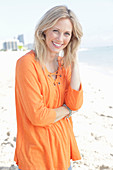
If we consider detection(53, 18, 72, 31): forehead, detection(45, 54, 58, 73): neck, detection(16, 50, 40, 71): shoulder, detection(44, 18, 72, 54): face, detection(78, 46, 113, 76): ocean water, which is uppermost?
detection(53, 18, 72, 31): forehead

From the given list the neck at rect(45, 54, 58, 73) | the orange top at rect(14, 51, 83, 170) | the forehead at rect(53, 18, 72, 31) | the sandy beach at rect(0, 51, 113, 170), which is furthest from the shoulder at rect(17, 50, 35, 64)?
the sandy beach at rect(0, 51, 113, 170)

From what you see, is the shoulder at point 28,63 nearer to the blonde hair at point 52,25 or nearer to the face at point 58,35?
the blonde hair at point 52,25

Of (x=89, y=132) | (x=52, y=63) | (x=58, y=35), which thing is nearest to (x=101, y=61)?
(x=89, y=132)

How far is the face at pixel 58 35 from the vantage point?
1.29m

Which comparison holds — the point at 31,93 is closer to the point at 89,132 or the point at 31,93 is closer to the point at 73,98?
the point at 73,98

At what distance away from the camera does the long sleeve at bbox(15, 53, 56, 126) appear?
1.22 meters

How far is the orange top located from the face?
0.51 ft

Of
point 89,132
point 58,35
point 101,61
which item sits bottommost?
point 101,61

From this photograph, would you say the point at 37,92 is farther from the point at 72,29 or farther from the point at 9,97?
the point at 9,97

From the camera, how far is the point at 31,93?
4.01ft

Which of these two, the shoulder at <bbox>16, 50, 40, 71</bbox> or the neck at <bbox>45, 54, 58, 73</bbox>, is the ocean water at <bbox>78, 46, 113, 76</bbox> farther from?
the shoulder at <bbox>16, 50, 40, 71</bbox>

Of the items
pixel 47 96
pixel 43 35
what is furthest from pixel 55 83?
pixel 43 35

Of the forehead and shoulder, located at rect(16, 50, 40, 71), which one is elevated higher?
the forehead

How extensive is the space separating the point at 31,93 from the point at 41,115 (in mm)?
164
